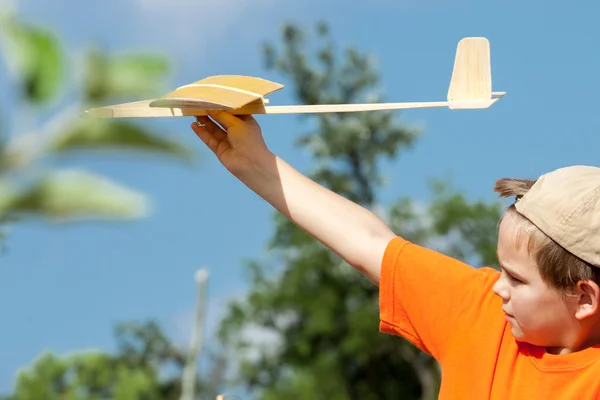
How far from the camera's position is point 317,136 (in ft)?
60.3

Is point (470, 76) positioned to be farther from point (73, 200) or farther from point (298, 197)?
point (73, 200)

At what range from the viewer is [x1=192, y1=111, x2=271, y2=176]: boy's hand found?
5.82 ft

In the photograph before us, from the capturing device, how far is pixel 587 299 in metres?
1.50

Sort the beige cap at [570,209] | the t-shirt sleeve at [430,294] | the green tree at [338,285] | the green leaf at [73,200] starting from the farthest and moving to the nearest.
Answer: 1. the green tree at [338,285]
2. the t-shirt sleeve at [430,294]
3. the beige cap at [570,209]
4. the green leaf at [73,200]

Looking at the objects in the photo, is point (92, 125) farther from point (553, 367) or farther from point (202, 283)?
point (202, 283)

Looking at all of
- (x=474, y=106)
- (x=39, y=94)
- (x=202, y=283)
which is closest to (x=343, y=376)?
(x=202, y=283)

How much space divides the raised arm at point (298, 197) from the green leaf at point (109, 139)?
129 cm

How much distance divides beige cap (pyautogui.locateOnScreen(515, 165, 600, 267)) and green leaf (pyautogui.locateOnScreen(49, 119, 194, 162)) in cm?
116

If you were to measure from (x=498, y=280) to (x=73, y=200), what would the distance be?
1.23 metres

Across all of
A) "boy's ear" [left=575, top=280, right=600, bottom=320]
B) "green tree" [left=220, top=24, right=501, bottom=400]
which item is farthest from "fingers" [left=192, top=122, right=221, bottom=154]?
"green tree" [left=220, top=24, right=501, bottom=400]

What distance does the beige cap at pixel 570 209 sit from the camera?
1479 mm

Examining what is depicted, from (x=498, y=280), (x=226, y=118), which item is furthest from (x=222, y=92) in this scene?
(x=498, y=280)

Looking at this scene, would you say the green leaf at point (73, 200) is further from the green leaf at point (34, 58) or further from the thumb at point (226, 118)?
the thumb at point (226, 118)

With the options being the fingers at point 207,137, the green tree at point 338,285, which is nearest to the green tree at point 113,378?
the green tree at point 338,285
